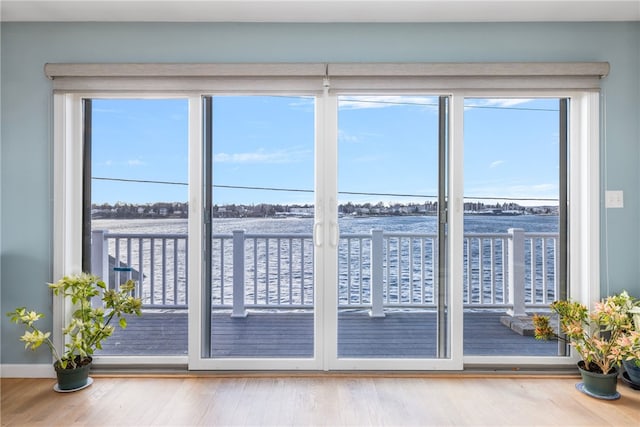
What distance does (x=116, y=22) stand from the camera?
2.69 metres

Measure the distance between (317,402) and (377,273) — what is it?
94cm

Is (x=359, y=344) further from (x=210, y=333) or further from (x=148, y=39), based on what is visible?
(x=148, y=39)

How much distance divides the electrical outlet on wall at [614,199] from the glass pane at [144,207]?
2.86 metres

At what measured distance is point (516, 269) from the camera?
2824mm

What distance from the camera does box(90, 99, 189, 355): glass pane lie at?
9.24ft

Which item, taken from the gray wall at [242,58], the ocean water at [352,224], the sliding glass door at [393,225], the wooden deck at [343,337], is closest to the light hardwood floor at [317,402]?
the wooden deck at [343,337]

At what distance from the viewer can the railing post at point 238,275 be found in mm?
2812

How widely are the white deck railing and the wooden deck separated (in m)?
0.09

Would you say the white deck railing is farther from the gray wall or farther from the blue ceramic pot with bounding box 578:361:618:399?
the blue ceramic pot with bounding box 578:361:618:399

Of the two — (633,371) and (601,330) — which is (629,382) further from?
(601,330)

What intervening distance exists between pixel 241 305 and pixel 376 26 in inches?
83.3

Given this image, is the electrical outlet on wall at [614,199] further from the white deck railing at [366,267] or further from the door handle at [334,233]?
the door handle at [334,233]

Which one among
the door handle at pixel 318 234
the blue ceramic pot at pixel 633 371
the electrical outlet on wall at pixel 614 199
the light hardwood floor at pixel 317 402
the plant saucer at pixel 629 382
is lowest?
the light hardwood floor at pixel 317 402

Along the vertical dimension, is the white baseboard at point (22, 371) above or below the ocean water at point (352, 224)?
below
